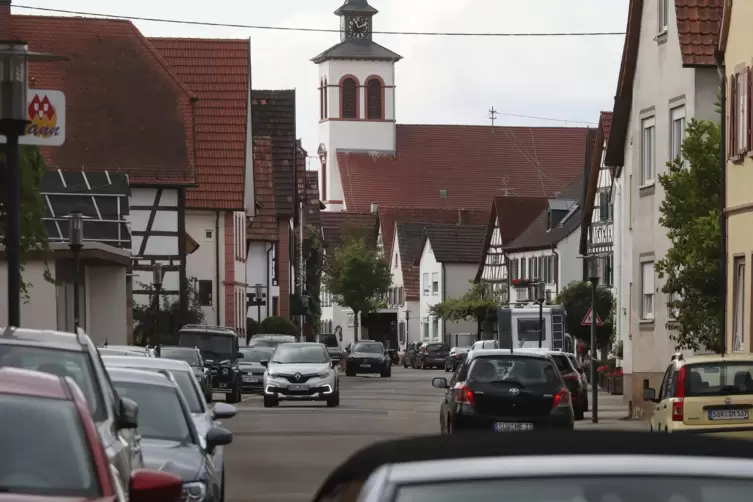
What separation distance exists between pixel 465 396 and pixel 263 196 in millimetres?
60228

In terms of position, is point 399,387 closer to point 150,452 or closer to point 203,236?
point 203,236

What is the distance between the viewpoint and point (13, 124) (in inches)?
744

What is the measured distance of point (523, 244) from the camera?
342 feet

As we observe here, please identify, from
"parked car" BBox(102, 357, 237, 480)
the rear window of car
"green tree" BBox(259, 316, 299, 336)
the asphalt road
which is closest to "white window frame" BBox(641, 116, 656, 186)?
the asphalt road

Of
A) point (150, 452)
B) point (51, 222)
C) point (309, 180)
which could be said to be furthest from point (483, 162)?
point (150, 452)

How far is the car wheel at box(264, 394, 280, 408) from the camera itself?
143ft

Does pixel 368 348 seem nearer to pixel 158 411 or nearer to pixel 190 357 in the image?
→ pixel 190 357

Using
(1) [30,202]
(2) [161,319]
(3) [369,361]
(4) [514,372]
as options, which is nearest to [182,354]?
(1) [30,202]

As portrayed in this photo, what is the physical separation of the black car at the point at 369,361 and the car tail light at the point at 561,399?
50745mm

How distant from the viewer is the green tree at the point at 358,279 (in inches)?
4552

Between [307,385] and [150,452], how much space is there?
30091 mm

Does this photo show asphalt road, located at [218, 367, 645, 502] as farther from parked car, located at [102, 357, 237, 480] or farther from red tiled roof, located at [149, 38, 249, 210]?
red tiled roof, located at [149, 38, 249, 210]

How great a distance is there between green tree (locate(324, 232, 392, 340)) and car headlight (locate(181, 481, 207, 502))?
102705 mm

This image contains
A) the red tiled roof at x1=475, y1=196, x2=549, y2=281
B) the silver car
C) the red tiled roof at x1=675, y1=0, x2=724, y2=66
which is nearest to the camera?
the red tiled roof at x1=675, y1=0, x2=724, y2=66
